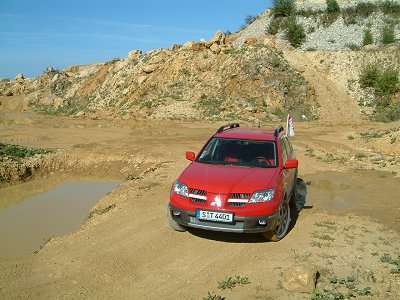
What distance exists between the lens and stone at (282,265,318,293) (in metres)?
5.72

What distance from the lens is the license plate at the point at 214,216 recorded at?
6816 mm

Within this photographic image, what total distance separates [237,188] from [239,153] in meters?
1.27

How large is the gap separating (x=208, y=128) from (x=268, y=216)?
55.2ft

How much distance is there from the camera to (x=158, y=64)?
31922 millimetres

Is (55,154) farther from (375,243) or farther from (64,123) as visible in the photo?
(375,243)

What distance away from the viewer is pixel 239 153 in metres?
8.13

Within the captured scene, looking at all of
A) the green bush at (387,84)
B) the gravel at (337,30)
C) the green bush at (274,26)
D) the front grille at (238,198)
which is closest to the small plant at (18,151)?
the front grille at (238,198)

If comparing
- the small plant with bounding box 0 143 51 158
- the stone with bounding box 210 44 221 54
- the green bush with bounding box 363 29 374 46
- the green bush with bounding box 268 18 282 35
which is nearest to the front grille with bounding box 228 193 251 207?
the small plant with bounding box 0 143 51 158

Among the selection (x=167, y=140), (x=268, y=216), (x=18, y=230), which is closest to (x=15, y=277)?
(x=268, y=216)

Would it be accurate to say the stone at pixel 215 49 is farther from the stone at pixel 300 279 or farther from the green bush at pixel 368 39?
the stone at pixel 300 279

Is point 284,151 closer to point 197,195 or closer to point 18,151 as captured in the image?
point 197,195


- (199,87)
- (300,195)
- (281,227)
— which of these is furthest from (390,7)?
(281,227)

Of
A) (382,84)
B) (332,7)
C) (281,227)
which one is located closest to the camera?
(281,227)

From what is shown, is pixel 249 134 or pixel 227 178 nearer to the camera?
pixel 227 178
